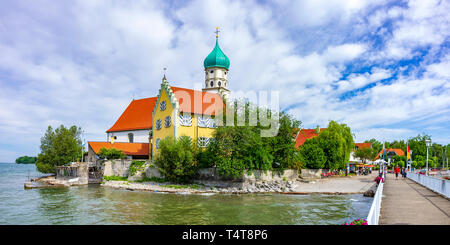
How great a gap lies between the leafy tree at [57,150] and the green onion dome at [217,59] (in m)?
29.0

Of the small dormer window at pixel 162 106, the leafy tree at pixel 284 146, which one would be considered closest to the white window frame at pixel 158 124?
the small dormer window at pixel 162 106

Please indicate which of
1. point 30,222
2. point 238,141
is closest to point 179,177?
point 238,141

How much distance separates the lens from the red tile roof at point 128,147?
1777 inches

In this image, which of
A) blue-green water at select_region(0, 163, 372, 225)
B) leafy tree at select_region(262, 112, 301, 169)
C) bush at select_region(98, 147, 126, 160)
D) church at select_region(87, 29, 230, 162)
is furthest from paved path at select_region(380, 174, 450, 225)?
bush at select_region(98, 147, 126, 160)

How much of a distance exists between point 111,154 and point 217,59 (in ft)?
79.8

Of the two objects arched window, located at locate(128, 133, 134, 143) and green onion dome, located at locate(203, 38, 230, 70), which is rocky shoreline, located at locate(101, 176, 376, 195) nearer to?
arched window, located at locate(128, 133, 134, 143)

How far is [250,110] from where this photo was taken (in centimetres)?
3766

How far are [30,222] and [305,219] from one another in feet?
55.3

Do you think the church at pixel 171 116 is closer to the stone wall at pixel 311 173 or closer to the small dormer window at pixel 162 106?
the small dormer window at pixel 162 106

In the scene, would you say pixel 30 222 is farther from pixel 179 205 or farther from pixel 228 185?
pixel 228 185

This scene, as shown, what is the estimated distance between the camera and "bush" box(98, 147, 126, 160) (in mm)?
41625

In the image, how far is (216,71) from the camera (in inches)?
2141

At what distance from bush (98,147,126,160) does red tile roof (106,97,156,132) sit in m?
6.62

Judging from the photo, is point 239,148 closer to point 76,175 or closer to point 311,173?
point 311,173
